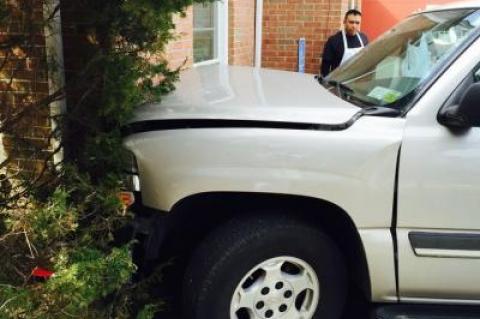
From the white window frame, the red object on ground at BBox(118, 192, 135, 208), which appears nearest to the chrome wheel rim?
the red object on ground at BBox(118, 192, 135, 208)

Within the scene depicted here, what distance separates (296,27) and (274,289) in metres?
6.60

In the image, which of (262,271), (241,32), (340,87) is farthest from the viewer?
(241,32)

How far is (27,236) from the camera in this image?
292 centimetres

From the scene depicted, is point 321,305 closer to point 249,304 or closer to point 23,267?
point 249,304

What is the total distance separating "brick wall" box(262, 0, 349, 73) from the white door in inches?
242

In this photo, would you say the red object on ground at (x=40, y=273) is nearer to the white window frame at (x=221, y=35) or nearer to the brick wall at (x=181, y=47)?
the brick wall at (x=181, y=47)

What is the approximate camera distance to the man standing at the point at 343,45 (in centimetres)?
694

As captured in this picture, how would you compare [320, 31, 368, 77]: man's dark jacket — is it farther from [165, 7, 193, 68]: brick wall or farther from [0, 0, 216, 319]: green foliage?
[0, 0, 216, 319]: green foliage

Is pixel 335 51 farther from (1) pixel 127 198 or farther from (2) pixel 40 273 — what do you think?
(2) pixel 40 273

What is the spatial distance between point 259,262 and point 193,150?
0.67m

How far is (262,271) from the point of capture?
3.09m

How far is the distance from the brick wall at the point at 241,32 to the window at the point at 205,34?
1.02 feet

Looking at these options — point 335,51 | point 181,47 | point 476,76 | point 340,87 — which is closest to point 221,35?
point 335,51

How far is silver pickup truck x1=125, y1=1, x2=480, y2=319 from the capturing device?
291cm
